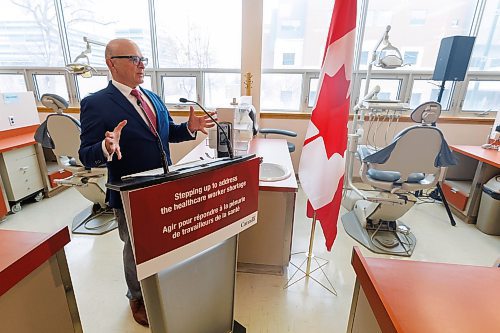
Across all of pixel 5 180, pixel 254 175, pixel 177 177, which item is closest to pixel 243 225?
pixel 254 175

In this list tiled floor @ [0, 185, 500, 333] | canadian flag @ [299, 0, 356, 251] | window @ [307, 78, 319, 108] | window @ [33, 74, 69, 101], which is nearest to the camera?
canadian flag @ [299, 0, 356, 251]

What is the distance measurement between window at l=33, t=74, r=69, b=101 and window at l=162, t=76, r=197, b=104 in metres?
1.58

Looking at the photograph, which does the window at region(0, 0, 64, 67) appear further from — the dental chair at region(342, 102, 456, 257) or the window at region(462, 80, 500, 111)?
the window at region(462, 80, 500, 111)

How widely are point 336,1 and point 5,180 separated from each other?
334 centimetres

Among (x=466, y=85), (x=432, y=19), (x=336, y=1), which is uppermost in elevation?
(x=432, y=19)

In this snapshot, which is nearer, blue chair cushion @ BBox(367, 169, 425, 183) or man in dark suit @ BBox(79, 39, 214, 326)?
man in dark suit @ BBox(79, 39, 214, 326)

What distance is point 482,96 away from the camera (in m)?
3.48

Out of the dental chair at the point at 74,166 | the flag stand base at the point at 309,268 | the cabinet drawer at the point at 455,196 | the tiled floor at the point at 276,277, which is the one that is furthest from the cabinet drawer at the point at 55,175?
the cabinet drawer at the point at 455,196

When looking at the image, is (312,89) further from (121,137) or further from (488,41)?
(121,137)

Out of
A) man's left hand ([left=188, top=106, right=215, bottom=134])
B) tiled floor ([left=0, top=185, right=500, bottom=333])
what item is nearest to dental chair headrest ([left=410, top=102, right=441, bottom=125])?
tiled floor ([left=0, top=185, right=500, bottom=333])

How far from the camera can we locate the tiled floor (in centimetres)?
157

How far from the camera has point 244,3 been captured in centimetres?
313

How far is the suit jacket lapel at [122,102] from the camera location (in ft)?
4.00

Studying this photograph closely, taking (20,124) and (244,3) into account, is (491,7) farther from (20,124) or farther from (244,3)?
(20,124)
